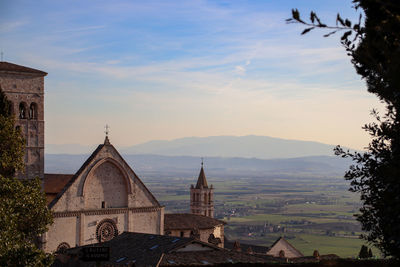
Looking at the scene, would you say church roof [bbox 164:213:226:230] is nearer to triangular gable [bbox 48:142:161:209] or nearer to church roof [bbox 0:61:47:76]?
triangular gable [bbox 48:142:161:209]

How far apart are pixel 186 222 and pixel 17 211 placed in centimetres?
4404

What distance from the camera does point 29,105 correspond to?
56.6 metres

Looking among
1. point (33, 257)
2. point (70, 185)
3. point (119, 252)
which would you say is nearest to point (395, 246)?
point (33, 257)

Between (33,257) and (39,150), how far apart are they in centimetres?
3550

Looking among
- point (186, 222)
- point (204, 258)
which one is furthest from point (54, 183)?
point (204, 258)

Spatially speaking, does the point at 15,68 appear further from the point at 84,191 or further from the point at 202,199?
the point at 202,199

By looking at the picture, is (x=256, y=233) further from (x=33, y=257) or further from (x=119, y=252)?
(x=33, y=257)

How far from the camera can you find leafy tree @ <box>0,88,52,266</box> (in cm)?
2278

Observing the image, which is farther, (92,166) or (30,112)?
(30,112)

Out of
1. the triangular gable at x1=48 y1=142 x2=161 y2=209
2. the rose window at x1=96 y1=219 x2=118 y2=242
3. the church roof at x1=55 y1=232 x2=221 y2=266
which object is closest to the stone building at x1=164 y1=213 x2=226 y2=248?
the rose window at x1=96 y1=219 x2=118 y2=242

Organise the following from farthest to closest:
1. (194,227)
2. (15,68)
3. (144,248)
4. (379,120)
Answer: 1. (194,227)
2. (15,68)
3. (144,248)
4. (379,120)

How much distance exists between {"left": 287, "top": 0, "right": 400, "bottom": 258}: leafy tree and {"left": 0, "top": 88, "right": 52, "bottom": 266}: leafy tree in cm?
1332

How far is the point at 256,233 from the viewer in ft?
592

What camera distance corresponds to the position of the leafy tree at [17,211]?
Result: 2278cm
